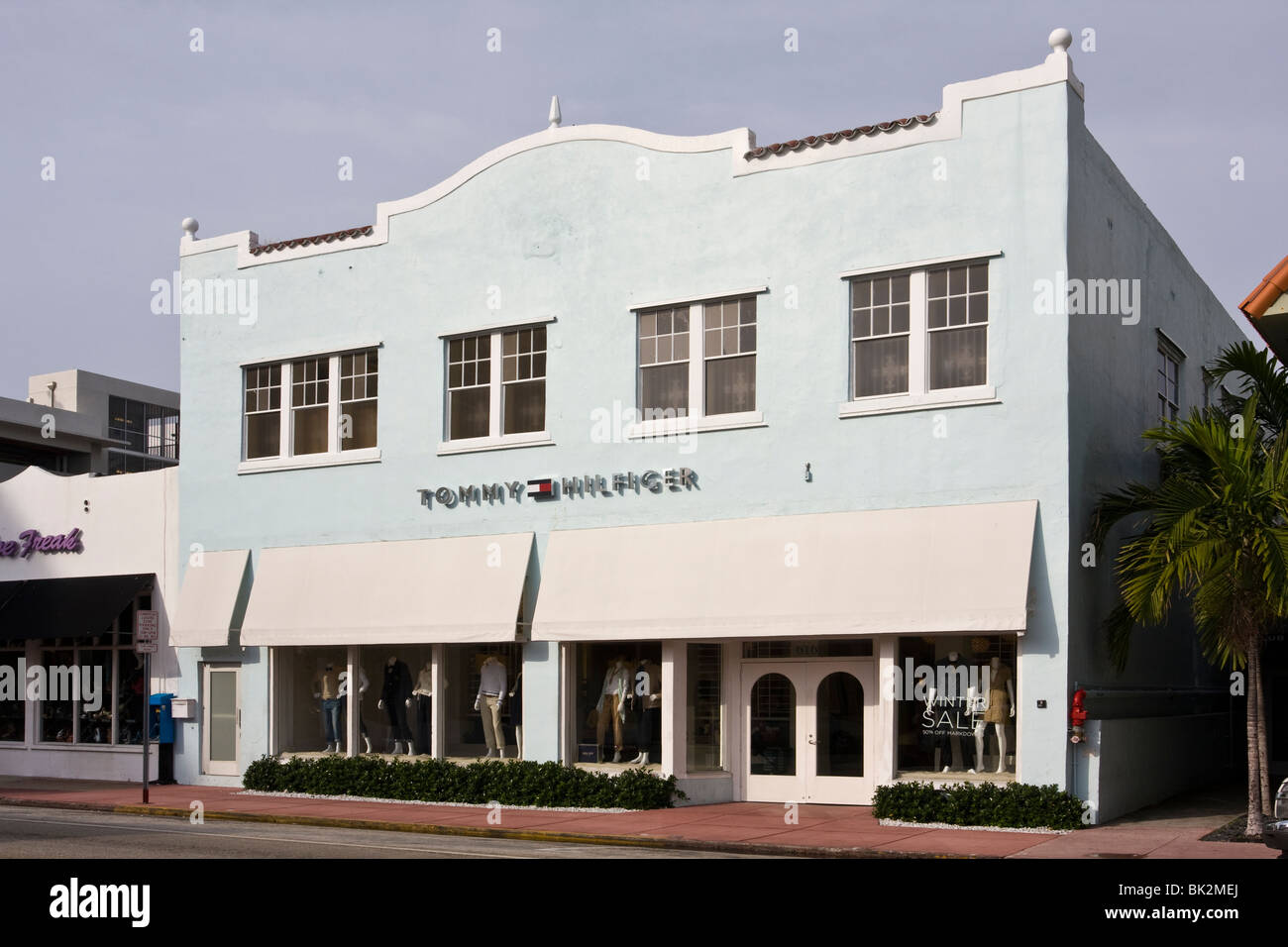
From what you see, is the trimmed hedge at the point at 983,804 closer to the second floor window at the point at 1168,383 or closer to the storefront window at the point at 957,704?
the storefront window at the point at 957,704

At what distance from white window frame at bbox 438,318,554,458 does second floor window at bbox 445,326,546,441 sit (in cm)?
2

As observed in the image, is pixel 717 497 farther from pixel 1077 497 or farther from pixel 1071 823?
pixel 1071 823

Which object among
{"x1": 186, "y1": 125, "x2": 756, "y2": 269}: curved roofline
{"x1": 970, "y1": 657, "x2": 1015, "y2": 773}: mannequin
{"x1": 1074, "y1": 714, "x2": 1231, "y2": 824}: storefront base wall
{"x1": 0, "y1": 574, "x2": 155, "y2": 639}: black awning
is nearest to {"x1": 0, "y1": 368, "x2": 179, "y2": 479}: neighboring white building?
{"x1": 0, "y1": 574, "x2": 155, "y2": 639}: black awning

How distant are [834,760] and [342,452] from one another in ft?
31.5

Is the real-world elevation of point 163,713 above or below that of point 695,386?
A: below

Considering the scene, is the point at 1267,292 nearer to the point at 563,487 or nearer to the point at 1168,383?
the point at 1168,383

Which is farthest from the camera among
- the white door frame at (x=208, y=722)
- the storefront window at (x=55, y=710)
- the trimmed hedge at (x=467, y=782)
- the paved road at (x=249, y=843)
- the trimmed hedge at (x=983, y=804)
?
the storefront window at (x=55, y=710)

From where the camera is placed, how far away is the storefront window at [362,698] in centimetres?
2347

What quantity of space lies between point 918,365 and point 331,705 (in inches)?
447

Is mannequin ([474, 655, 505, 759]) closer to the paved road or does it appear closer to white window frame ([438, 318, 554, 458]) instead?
white window frame ([438, 318, 554, 458])

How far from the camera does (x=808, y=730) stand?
20.4 meters

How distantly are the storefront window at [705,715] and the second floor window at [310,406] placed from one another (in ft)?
22.6

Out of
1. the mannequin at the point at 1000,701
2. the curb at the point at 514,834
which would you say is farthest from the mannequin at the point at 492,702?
the mannequin at the point at 1000,701

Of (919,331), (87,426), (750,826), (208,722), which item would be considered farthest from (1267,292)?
(87,426)
